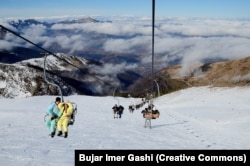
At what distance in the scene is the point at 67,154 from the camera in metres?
21.6

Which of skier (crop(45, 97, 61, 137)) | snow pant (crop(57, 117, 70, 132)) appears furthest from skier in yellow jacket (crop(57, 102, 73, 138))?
skier (crop(45, 97, 61, 137))

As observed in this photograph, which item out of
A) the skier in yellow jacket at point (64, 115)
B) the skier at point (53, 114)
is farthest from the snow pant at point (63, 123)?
the skier at point (53, 114)

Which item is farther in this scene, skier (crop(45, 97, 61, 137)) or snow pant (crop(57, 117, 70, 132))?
skier (crop(45, 97, 61, 137))

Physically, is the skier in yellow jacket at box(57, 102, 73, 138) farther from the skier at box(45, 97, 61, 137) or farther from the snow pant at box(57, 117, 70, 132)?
the skier at box(45, 97, 61, 137)

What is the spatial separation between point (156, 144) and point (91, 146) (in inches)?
186

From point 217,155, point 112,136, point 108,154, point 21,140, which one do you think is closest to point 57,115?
point 108,154

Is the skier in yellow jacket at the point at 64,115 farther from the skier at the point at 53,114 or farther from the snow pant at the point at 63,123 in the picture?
the skier at the point at 53,114

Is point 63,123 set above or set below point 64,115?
below

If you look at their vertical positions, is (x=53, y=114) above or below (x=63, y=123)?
above

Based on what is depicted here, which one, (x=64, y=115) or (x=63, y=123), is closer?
(x=64, y=115)

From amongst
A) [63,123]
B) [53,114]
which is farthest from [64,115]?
[53,114]

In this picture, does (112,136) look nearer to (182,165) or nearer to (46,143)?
(46,143)

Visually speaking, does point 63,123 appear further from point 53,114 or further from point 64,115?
point 53,114

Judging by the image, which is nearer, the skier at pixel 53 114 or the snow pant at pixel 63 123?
the snow pant at pixel 63 123
